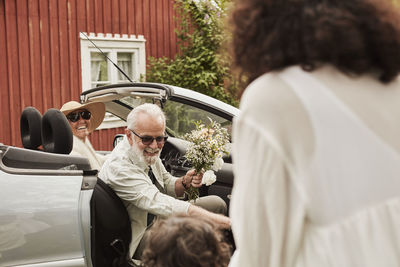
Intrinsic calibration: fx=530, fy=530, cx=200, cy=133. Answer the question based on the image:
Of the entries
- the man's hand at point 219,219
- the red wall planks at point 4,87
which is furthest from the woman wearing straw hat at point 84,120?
the red wall planks at point 4,87

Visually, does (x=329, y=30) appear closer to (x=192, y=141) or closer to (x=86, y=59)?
(x=192, y=141)

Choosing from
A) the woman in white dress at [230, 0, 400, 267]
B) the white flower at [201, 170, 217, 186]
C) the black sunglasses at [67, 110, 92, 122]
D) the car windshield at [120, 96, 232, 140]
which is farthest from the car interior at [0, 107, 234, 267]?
the woman in white dress at [230, 0, 400, 267]

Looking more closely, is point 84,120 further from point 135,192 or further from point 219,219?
point 219,219

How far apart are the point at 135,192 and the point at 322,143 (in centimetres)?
225

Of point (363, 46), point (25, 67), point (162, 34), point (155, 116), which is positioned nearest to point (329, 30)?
point (363, 46)

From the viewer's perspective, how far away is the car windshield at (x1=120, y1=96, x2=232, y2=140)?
3.89 metres

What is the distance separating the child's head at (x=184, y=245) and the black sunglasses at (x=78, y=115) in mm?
3224

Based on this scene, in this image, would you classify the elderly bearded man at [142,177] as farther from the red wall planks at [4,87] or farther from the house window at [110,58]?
the house window at [110,58]

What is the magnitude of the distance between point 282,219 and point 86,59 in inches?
347

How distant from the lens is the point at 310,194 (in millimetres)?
1113

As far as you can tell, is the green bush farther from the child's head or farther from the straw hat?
the child's head

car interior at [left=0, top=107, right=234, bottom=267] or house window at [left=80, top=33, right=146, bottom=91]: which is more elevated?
house window at [left=80, top=33, right=146, bottom=91]

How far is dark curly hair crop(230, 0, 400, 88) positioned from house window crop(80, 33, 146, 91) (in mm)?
8447

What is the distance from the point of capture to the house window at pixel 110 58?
9609 mm
